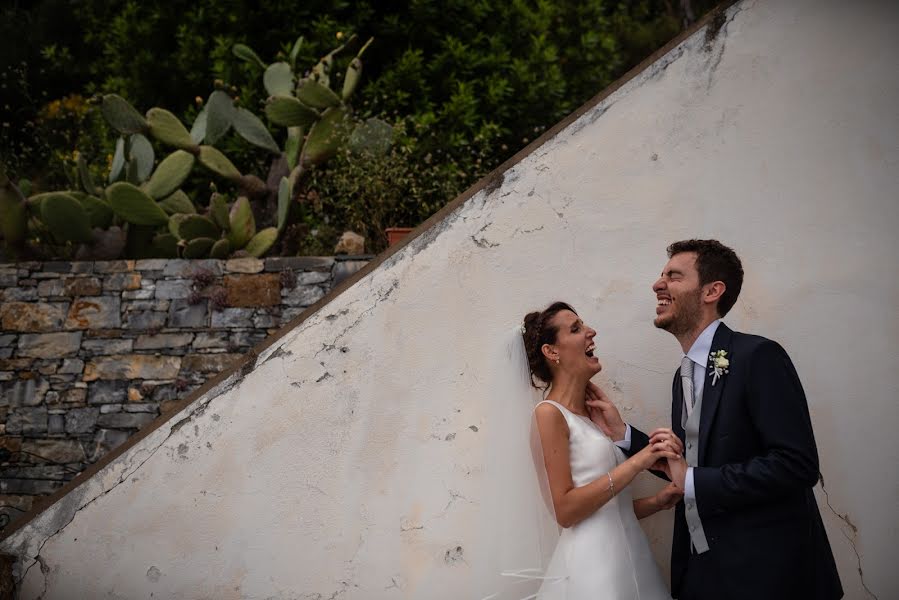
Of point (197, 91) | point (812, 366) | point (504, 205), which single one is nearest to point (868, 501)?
point (812, 366)

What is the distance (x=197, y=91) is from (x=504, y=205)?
209 inches

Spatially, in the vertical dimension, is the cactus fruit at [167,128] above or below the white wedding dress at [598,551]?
above

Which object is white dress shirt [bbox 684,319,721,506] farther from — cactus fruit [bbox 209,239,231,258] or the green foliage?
cactus fruit [bbox 209,239,231,258]

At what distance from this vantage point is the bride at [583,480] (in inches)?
115

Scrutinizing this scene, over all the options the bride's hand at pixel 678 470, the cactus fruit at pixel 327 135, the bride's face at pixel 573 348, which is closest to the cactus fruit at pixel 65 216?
the cactus fruit at pixel 327 135

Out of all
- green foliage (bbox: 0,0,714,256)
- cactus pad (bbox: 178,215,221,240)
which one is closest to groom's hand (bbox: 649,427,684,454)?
green foliage (bbox: 0,0,714,256)

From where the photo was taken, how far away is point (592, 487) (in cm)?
291

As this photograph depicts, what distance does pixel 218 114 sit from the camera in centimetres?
634

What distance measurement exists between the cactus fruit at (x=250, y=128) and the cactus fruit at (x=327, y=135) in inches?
13.4

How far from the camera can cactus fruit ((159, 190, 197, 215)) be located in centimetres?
629

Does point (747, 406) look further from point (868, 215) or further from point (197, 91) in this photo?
point (197, 91)

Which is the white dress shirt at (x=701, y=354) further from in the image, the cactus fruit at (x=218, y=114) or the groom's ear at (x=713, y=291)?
the cactus fruit at (x=218, y=114)

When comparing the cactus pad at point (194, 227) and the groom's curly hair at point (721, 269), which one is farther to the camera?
the cactus pad at point (194, 227)

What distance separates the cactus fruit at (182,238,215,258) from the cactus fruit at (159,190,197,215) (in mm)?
587
